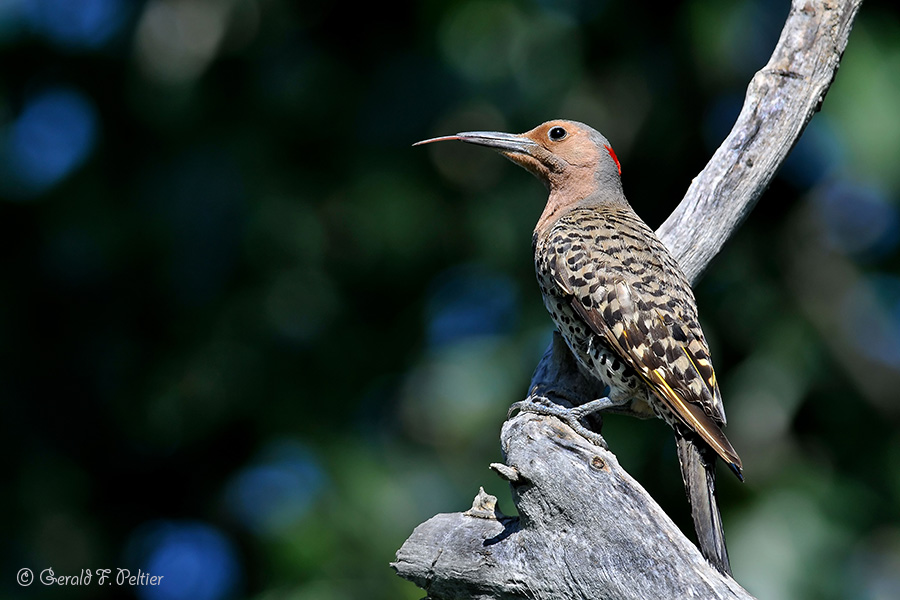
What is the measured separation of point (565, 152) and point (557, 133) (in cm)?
12

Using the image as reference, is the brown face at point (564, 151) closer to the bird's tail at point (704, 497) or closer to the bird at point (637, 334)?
the bird at point (637, 334)

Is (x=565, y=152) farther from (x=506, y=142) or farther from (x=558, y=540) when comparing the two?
(x=558, y=540)

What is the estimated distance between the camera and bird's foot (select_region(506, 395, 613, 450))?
4371 mm

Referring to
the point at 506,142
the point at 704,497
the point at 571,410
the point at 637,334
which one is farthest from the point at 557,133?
the point at 704,497

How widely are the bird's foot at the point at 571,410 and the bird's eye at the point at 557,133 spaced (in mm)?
1783

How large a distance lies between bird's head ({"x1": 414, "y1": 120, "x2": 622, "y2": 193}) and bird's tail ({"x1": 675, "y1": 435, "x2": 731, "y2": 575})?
1.93 metres

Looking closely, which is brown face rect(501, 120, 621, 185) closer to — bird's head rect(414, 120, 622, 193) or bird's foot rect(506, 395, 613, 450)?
bird's head rect(414, 120, 622, 193)

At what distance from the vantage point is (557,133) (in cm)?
592

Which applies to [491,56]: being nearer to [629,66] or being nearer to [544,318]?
[629,66]

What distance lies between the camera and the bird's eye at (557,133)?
233 inches

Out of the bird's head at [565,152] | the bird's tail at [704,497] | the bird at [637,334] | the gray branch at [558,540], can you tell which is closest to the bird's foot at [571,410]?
the bird at [637,334]

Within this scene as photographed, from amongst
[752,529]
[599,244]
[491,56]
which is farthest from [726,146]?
[491,56]

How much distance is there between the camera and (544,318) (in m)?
8.97

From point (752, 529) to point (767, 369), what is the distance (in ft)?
5.09
